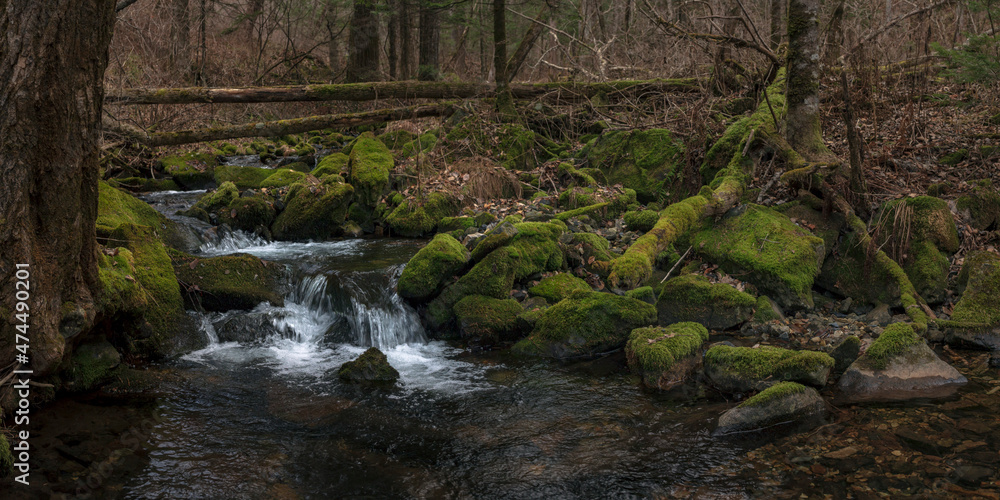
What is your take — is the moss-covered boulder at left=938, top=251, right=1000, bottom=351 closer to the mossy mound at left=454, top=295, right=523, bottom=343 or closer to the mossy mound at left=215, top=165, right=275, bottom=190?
the mossy mound at left=454, top=295, right=523, bottom=343

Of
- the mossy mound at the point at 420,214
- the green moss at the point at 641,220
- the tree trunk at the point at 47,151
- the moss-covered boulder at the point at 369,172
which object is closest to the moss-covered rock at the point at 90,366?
the tree trunk at the point at 47,151

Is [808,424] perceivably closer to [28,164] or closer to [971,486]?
[971,486]

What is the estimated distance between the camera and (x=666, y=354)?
18.7 feet

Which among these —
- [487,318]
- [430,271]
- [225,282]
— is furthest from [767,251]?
[225,282]

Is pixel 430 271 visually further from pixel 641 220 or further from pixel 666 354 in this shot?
pixel 641 220

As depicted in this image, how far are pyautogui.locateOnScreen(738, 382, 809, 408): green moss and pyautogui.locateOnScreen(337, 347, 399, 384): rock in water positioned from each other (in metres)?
3.26

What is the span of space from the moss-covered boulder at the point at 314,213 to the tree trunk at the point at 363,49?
816cm

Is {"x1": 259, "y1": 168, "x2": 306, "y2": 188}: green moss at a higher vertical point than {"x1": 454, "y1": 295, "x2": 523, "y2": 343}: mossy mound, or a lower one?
higher

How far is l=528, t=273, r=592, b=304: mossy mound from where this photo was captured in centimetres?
736

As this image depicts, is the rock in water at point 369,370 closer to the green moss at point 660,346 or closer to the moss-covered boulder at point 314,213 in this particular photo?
the green moss at point 660,346

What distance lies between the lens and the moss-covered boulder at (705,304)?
683 cm

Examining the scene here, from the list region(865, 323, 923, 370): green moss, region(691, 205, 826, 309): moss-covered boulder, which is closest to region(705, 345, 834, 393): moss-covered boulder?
region(865, 323, 923, 370): green moss

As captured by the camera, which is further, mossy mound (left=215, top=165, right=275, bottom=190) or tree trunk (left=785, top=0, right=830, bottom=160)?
mossy mound (left=215, top=165, right=275, bottom=190)

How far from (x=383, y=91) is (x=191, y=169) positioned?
457 cm
